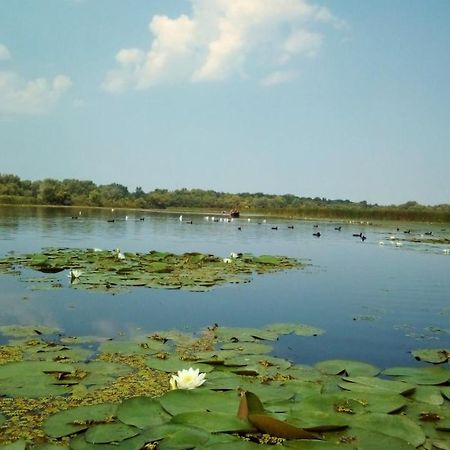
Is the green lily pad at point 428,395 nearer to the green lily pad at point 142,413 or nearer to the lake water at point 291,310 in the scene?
the lake water at point 291,310

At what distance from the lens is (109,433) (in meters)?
2.35

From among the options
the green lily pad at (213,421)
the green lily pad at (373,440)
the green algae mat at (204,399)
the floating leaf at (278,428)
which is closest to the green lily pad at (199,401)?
the green algae mat at (204,399)

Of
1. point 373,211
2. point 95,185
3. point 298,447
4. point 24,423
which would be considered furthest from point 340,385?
point 95,185

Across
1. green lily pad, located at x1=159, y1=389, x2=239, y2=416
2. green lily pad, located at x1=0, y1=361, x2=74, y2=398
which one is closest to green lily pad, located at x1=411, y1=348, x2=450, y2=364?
green lily pad, located at x1=159, y1=389, x2=239, y2=416

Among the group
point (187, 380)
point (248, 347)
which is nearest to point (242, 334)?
point (248, 347)

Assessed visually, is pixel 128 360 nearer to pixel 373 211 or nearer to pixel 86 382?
pixel 86 382

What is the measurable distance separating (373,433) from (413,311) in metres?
4.63

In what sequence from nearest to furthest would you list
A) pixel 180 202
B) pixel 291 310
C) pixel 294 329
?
1. pixel 294 329
2. pixel 291 310
3. pixel 180 202

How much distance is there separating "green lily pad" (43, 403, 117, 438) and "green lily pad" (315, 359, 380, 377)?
5.57 feet

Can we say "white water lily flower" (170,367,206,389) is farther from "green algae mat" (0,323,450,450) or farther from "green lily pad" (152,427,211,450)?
"green lily pad" (152,427,211,450)

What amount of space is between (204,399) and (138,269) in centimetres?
606

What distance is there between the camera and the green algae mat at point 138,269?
7.26m

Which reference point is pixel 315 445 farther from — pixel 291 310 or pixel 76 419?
pixel 291 310

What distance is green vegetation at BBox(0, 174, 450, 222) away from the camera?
5425cm
